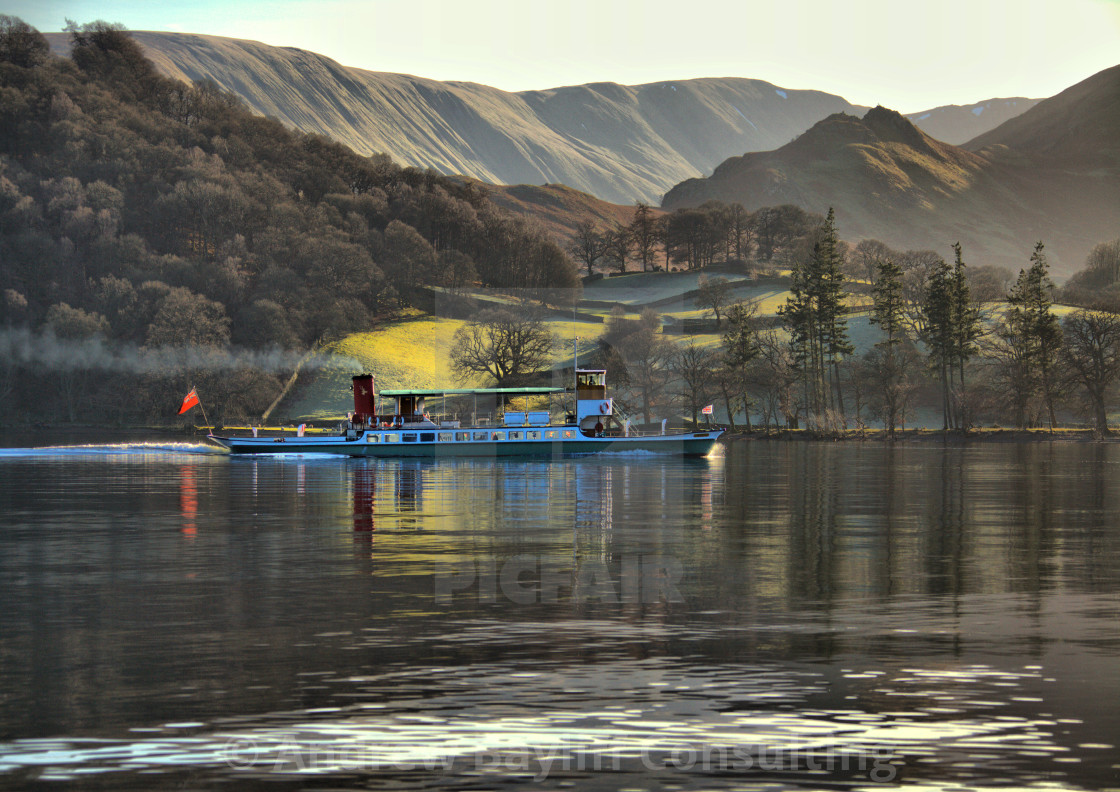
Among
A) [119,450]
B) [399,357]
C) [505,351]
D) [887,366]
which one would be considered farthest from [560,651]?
[399,357]

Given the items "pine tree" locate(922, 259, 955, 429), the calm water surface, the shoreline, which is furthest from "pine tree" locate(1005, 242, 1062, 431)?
the calm water surface

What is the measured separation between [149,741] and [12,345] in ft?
560

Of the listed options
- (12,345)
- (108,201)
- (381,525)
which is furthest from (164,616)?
(108,201)

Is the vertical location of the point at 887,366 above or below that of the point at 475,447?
above

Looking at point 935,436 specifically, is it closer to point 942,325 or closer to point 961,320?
point 942,325

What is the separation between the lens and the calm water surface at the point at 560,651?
43.9 ft

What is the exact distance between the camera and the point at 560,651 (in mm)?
19000

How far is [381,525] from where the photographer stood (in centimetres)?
4178

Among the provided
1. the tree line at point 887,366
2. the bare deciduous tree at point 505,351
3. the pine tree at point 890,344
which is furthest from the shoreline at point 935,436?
the bare deciduous tree at point 505,351

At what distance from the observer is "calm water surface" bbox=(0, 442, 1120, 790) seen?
1339cm

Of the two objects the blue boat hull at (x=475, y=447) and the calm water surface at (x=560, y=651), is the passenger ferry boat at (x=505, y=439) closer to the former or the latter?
the blue boat hull at (x=475, y=447)

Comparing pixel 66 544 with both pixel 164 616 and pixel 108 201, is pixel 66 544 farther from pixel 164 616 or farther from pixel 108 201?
pixel 108 201

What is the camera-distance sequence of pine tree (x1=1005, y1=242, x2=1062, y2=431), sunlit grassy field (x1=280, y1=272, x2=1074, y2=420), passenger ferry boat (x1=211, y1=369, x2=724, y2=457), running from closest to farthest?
passenger ferry boat (x1=211, y1=369, x2=724, y2=457)
pine tree (x1=1005, y1=242, x2=1062, y2=431)
sunlit grassy field (x1=280, y1=272, x2=1074, y2=420)

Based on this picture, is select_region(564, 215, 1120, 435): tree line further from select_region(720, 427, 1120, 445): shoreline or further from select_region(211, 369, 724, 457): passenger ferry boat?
select_region(211, 369, 724, 457): passenger ferry boat
